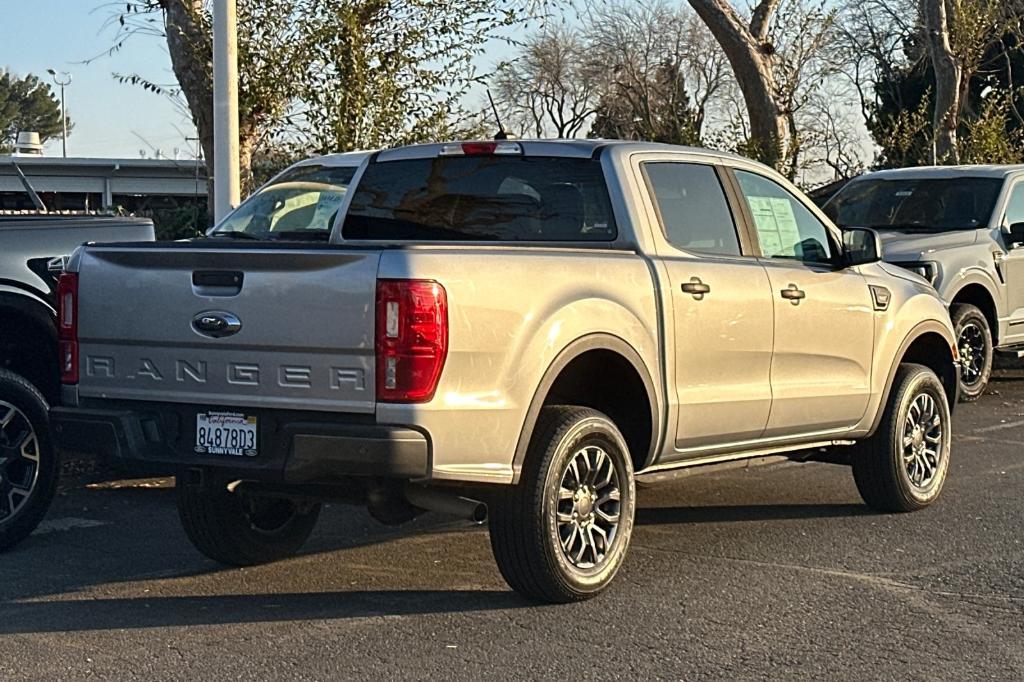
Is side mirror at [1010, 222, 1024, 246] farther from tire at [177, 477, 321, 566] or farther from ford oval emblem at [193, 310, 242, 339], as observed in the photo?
ford oval emblem at [193, 310, 242, 339]

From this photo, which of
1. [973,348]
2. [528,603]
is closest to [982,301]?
[973,348]

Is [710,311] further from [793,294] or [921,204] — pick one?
[921,204]

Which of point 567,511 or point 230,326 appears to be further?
point 567,511

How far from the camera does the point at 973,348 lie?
1303cm

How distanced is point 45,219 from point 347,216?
2068mm

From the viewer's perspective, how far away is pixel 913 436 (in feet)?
27.4

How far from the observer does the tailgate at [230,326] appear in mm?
5578

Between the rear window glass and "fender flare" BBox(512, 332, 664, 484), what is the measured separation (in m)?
0.64

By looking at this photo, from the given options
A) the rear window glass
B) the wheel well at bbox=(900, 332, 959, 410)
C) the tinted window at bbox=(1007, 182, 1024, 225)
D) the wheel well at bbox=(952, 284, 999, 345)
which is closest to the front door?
the wheel well at bbox=(900, 332, 959, 410)

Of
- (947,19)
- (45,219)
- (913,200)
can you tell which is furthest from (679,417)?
(947,19)

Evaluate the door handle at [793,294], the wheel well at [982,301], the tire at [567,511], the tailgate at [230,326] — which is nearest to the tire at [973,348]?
the wheel well at [982,301]

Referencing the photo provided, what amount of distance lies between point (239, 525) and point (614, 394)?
6.03 ft

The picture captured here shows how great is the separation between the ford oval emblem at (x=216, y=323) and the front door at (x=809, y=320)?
2820mm

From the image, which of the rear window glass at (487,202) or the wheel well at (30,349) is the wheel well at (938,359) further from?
the wheel well at (30,349)
